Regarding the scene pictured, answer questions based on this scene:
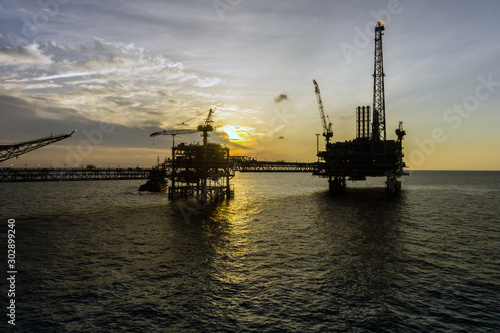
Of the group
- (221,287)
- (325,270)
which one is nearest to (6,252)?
(221,287)

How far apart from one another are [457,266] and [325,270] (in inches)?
555

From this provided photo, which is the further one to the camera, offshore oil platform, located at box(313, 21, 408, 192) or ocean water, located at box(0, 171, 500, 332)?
offshore oil platform, located at box(313, 21, 408, 192)

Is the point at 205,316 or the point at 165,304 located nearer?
the point at 205,316

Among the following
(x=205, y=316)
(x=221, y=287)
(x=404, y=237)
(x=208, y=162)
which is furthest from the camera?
(x=208, y=162)

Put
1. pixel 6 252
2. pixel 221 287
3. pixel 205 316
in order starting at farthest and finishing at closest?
pixel 6 252, pixel 221 287, pixel 205 316

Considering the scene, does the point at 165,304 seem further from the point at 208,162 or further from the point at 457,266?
the point at 208,162

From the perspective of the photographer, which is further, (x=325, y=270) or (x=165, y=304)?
(x=325, y=270)

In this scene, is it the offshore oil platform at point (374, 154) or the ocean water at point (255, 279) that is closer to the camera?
the ocean water at point (255, 279)

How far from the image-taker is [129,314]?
18875 mm

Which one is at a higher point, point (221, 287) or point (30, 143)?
point (30, 143)

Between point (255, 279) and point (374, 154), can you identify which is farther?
point (374, 154)

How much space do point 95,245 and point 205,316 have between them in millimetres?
24168

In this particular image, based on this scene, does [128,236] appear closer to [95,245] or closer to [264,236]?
[95,245]

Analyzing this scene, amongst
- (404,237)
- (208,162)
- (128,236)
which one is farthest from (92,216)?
(404,237)
